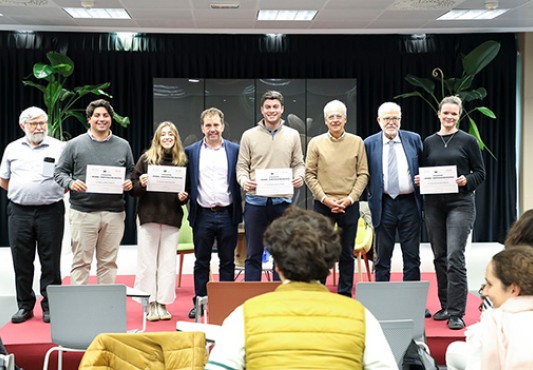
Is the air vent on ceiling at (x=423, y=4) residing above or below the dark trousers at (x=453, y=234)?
above

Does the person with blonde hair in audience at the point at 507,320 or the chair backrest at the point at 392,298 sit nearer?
the person with blonde hair in audience at the point at 507,320

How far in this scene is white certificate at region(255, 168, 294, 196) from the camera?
18.3 feet

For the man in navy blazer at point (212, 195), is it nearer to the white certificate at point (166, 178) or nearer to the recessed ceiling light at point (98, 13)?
the white certificate at point (166, 178)

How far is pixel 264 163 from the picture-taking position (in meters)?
5.76

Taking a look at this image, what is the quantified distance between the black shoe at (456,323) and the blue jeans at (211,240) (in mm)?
1612

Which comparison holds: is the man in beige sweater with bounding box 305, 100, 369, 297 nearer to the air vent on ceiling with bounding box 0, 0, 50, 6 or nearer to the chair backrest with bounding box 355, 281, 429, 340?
the chair backrest with bounding box 355, 281, 429, 340

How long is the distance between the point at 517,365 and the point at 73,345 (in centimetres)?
244

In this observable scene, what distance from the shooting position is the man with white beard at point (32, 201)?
5672 mm

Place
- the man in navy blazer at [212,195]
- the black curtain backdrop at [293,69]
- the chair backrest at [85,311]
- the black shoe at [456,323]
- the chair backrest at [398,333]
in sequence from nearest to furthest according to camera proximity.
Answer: the chair backrest at [398,333] → the chair backrest at [85,311] → the black shoe at [456,323] → the man in navy blazer at [212,195] → the black curtain backdrop at [293,69]

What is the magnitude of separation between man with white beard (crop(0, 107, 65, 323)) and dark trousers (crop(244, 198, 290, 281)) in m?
1.38

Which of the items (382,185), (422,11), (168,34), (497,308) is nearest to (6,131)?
(168,34)

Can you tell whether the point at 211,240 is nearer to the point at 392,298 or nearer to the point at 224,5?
the point at 392,298

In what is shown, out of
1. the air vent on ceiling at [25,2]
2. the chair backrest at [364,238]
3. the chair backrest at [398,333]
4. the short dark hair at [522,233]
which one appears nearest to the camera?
the short dark hair at [522,233]

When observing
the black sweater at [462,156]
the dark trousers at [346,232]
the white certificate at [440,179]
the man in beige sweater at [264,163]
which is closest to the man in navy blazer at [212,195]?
the man in beige sweater at [264,163]
